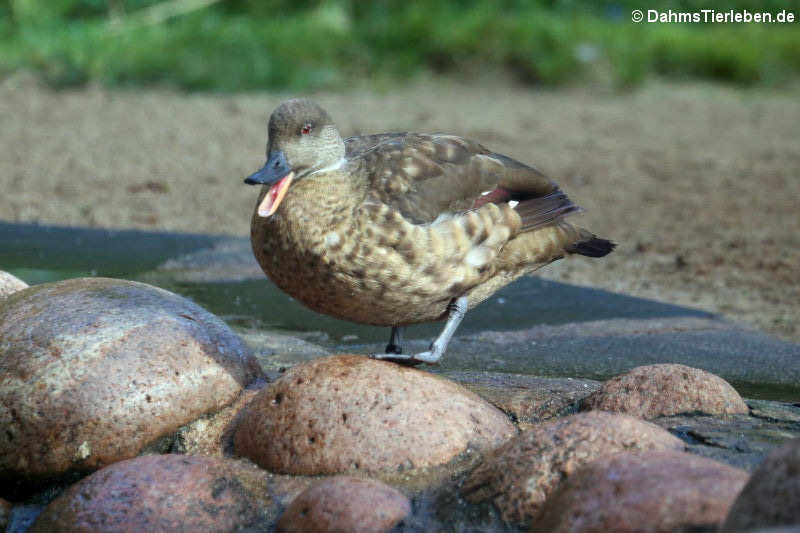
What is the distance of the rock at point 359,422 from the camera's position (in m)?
3.17

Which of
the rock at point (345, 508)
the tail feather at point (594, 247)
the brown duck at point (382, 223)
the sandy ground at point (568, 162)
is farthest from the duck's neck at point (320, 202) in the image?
the sandy ground at point (568, 162)

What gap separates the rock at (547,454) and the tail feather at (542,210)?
1092 mm

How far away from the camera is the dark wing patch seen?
363cm

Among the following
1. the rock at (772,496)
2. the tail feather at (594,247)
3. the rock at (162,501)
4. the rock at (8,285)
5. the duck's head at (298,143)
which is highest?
the duck's head at (298,143)

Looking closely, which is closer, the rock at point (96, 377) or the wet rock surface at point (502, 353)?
the wet rock surface at point (502, 353)

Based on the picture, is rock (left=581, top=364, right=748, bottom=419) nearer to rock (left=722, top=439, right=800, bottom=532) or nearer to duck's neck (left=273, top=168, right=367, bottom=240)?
duck's neck (left=273, top=168, right=367, bottom=240)

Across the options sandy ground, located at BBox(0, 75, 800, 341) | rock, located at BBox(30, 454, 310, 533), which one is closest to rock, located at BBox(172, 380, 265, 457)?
rock, located at BBox(30, 454, 310, 533)

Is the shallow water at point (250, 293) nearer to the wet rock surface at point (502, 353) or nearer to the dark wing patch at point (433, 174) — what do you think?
the wet rock surface at point (502, 353)

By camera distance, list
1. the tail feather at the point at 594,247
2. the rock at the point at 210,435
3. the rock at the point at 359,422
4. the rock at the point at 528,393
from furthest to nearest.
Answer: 1. the tail feather at the point at 594,247
2. the rock at the point at 528,393
3. the rock at the point at 210,435
4. the rock at the point at 359,422

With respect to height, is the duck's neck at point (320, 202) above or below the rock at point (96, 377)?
above

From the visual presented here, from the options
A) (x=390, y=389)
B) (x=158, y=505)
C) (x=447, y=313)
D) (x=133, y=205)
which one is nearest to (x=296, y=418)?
(x=390, y=389)

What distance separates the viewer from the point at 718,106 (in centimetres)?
1104

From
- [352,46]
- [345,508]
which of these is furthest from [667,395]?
[352,46]

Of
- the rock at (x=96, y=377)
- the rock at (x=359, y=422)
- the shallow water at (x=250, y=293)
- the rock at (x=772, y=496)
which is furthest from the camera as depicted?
the shallow water at (x=250, y=293)
